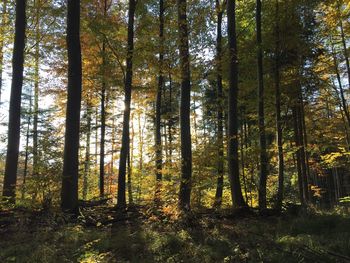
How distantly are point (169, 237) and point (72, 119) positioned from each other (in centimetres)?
461

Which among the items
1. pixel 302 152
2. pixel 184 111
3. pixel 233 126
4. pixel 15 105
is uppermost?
pixel 15 105

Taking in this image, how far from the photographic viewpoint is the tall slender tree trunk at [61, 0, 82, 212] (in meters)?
9.91

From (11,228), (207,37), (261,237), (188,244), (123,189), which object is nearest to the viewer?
(188,244)

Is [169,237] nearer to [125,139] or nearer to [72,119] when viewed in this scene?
[72,119]

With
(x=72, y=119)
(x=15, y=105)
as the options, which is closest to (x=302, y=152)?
(x=72, y=119)

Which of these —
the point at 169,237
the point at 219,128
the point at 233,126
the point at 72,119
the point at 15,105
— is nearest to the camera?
the point at 169,237

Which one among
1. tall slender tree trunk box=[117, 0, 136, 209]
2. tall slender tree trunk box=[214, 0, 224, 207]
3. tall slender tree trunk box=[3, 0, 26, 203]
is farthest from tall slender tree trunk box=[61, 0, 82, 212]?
tall slender tree trunk box=[214, 0, 224, 207]

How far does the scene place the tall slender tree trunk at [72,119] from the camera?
9.91m

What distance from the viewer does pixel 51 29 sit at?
17.0m

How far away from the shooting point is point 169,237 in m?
7.79

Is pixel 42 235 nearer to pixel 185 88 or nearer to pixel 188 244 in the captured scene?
pixel 188 244

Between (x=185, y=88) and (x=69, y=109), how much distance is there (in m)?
3.71

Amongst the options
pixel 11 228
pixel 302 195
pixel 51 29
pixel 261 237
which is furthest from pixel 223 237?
pixel 51 29

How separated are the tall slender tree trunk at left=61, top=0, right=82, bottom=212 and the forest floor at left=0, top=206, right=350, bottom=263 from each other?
0.70m
